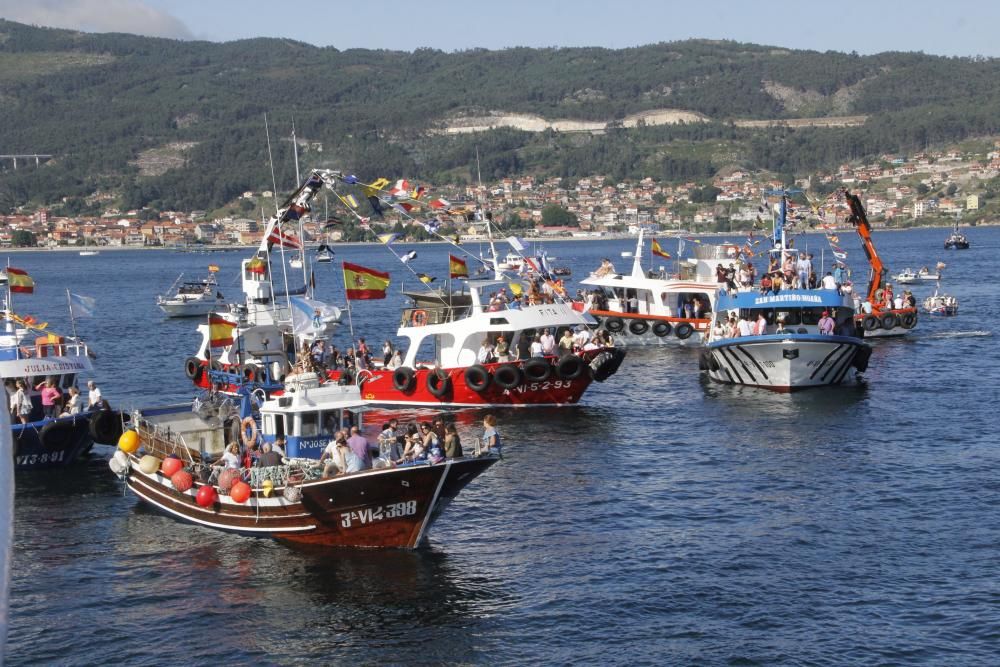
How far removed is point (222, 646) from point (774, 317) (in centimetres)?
3103

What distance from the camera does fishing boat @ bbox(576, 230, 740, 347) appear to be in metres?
64.8

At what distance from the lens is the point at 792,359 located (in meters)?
47.0

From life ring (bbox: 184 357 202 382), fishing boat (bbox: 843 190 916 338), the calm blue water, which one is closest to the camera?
the calm blue water

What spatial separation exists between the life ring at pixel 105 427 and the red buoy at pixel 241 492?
9846 mm

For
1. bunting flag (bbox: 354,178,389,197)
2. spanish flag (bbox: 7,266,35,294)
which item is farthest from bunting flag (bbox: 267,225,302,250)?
spanish flag (bbox: 7,266,35,294)

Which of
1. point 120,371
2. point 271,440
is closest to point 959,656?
point 271,440

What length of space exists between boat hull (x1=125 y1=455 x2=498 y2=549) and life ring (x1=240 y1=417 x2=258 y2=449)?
150 cm

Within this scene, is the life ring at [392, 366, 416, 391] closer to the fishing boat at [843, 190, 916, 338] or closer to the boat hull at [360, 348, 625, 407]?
the boat hull at [360, 348, 625, 407]

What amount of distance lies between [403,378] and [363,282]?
251 inches

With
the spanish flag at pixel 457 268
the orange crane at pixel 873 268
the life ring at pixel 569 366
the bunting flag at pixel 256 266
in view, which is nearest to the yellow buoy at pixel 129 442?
the life ring at pixel 569 366

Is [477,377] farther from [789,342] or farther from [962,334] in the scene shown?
[962,334]

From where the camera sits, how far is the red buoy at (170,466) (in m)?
29.0

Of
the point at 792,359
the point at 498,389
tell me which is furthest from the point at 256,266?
the point at 792,359

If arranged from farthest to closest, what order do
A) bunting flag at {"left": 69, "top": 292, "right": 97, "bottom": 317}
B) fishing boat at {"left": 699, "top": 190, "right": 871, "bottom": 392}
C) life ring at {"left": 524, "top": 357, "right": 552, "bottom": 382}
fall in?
fishing boat at {"left": 699, "top": 190, "right": 871, "bottom": 392} < life ring at {"left": 524, "top": 357, "right": 552, "bottom": 382} < bunting flag at {"left": 69, "top": 292, "right": 97, "bottom": 317}
